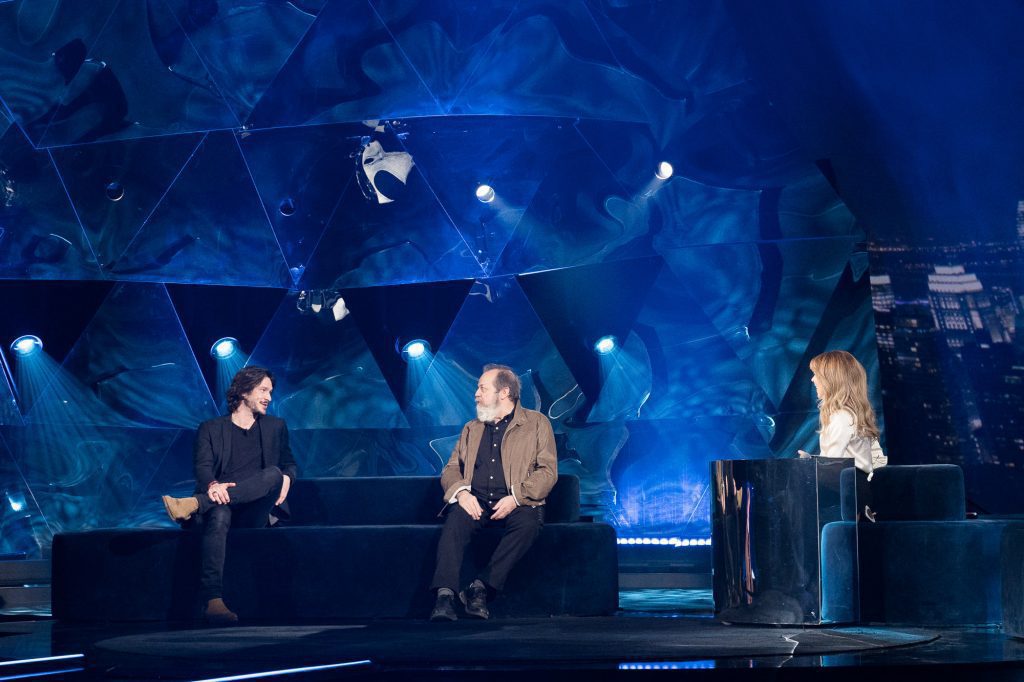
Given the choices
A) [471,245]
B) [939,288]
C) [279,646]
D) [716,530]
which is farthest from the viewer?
[471,245]

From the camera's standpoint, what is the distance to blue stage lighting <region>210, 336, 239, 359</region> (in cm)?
970

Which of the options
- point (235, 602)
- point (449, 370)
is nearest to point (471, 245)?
point (449, 370)

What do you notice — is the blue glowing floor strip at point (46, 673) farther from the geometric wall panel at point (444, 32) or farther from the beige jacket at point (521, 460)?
the geometric wall panel at point (444, 32)

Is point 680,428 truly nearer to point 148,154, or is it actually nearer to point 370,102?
point 370,102

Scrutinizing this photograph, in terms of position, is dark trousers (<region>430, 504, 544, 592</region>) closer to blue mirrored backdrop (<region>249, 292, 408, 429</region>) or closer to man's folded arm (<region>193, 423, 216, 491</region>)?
man's folded arm (<region>193, 423, 216, 491</region>)

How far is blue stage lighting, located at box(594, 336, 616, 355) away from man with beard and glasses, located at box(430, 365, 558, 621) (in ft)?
10.7

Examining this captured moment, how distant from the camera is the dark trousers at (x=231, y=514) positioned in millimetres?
6039

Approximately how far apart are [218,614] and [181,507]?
61cm

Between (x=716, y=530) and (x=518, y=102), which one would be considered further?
(x=518, y=102)

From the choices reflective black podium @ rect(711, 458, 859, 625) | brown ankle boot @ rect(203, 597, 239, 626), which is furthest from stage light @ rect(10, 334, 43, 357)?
reflective black podium @ rect(711, 458, 859, 625)

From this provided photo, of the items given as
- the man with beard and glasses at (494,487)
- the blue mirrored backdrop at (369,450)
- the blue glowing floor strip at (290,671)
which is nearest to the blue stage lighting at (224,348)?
the blue mirrored backdrop at (369,450)

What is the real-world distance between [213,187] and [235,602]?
4.24 metres

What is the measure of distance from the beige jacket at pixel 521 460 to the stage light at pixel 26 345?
14.4 feet

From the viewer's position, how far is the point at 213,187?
948 centimetres
